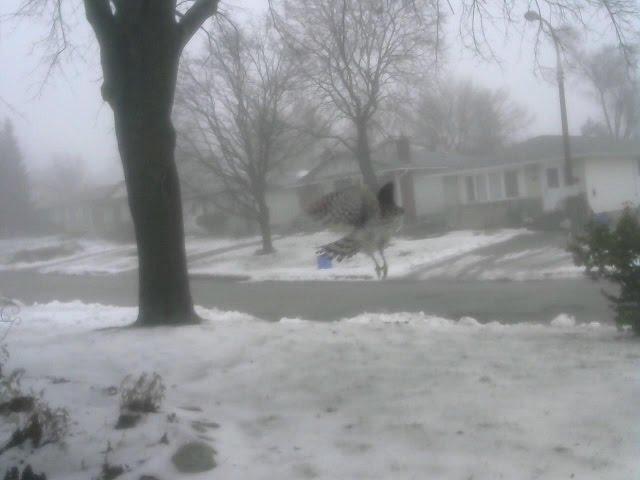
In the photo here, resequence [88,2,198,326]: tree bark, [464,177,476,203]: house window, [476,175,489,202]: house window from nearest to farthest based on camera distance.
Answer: [88,2,198,326]: tree bark < [464,177,476,203]: house window < [476,175,489,202]: house window

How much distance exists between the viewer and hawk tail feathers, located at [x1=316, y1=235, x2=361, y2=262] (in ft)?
8.84

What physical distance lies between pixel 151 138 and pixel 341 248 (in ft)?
24.4

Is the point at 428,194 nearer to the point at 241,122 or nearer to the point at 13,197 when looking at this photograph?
the point at 241,122

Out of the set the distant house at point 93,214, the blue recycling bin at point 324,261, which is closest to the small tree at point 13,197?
the distant house at point 93,214

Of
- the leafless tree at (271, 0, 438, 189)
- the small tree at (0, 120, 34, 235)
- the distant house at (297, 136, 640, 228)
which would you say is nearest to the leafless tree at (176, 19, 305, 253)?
the leafless tree at (271, 0, 438, 189)

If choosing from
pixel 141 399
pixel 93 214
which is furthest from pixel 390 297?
pixel 93 214

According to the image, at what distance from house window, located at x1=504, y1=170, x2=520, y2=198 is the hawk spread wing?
2930 cm

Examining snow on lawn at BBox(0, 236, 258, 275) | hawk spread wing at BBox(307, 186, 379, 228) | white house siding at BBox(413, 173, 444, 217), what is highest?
white house siding at BBox(413, 173, 444, 217)

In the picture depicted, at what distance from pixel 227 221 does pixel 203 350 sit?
38.5ft

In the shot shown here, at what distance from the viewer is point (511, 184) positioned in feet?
102

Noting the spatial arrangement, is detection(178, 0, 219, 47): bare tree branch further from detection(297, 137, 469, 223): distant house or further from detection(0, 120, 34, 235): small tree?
detection(0, 120, 34, 235): small tree

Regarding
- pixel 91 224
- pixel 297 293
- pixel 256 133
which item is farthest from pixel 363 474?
pixel 91 224

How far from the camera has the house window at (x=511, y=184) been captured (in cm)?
3100

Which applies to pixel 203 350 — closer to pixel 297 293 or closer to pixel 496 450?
pixel 496 450
